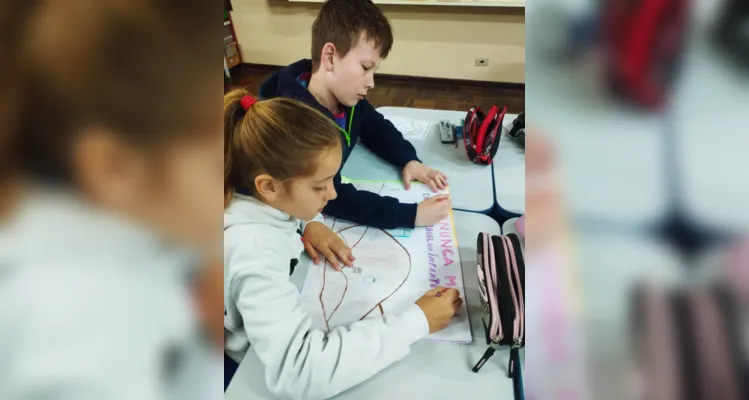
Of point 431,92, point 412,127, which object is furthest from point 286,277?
point 431,92

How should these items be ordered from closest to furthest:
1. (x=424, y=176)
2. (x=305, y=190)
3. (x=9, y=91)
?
1. (x=9, y=91)
2. (x=305, y=190)
3. (x=424, y=176)

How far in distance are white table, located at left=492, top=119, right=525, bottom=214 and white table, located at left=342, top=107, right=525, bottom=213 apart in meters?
0.01

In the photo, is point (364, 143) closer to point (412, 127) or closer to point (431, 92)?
point (412, 127)

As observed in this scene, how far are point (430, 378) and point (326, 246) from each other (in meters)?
0.27

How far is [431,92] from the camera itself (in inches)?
119

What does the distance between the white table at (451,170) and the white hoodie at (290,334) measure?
1.23 ft

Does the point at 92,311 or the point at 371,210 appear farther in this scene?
the point at 371,210

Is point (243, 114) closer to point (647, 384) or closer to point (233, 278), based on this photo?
point (233, 278)

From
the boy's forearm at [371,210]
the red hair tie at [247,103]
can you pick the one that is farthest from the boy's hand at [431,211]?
the red hair tie at [247,103]

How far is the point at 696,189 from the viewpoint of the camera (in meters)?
0.15

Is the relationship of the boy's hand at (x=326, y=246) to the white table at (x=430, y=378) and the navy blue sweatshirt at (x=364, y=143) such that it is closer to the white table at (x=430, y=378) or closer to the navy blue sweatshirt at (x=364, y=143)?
the navy blue sweatshirt at (x=364, y=143)

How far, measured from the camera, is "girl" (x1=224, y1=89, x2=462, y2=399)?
476mm

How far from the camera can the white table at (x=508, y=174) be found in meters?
0.84

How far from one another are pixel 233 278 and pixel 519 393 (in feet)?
1.10
